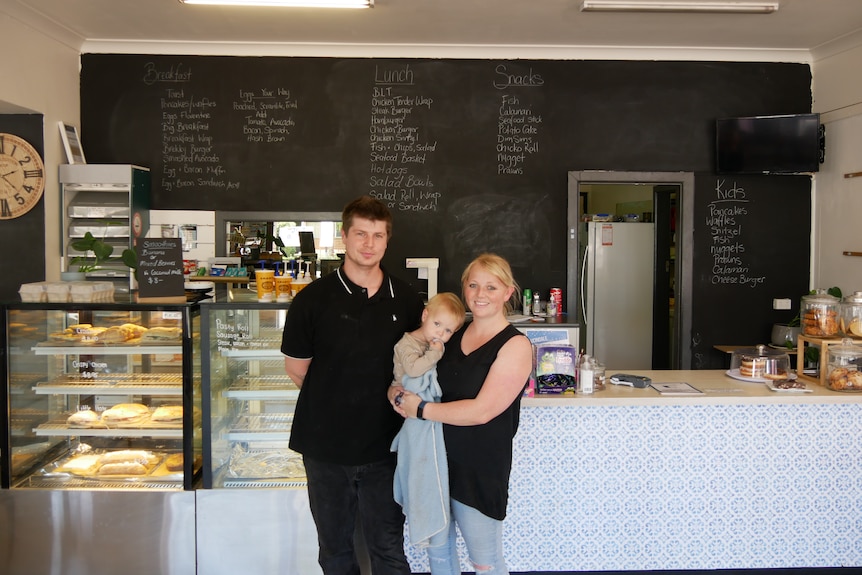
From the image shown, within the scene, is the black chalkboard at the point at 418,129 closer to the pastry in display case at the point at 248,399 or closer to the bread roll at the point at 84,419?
the pastry in display case at the point at 248,399

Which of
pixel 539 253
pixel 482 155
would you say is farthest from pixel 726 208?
pixel 482 155

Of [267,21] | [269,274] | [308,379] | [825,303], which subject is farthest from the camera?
[267,21]

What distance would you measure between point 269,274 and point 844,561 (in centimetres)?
299

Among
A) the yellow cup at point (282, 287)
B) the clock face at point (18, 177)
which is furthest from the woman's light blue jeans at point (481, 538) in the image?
the clock face at point (18, 177)

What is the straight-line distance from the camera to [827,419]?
308cm

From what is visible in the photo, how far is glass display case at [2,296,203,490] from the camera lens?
2.96 meters

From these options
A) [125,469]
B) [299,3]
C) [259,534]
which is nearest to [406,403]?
[259,534]

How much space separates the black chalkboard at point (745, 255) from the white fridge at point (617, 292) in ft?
4.29

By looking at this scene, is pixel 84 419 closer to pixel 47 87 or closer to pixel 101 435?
pixel 101 435

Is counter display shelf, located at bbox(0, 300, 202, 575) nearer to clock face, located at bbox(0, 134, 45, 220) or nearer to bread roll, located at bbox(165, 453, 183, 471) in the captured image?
bread roll, located at bbox(165, 453, 183, 471)

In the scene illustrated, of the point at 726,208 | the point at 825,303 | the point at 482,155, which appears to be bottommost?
the point at 825,303

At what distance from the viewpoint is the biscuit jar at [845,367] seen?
311 cm

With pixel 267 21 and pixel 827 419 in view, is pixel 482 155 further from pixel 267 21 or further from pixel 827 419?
pixel 827 419

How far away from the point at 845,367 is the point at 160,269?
3.19m
